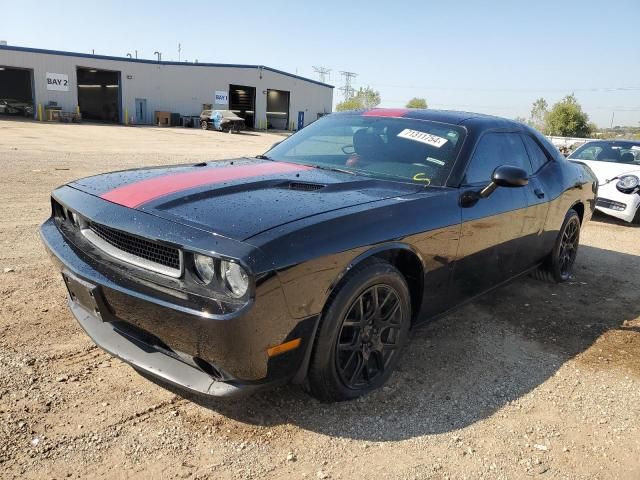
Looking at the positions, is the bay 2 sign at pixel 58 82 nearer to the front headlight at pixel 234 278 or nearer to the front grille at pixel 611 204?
the front grille at pixel 611 204

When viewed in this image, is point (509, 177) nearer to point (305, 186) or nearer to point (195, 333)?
point (305, 186)

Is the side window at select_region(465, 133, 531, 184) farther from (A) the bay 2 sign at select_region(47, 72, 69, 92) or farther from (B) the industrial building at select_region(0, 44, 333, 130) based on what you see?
(A) the bay 2 sign at select_region(47, 72, 69, 92)

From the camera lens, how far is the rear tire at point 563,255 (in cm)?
482

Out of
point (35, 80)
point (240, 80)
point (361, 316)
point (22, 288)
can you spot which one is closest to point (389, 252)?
point (361, 316)

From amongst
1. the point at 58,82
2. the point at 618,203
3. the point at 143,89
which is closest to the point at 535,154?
the point at 618,203

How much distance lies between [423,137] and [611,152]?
7.27 metres

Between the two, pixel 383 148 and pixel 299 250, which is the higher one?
pixel 383 148

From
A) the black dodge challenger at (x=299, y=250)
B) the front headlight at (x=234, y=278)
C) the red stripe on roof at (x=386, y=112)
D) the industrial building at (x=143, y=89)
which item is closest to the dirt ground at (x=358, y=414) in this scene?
the black dodge challenger at (x=299, y=250)

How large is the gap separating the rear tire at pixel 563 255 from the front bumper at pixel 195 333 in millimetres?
3315

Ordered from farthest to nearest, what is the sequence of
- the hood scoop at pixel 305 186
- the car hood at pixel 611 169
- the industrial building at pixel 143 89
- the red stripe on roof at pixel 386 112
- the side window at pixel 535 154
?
the industrial building at pixel 143 89 → the car hood at pixel 611 169 → the side window at pixel 535 154 → the red stripe on roof at pixel 386 112 → the hood scoop at pixel 305 186

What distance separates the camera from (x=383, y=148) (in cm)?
357

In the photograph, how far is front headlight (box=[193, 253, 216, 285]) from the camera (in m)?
2.17

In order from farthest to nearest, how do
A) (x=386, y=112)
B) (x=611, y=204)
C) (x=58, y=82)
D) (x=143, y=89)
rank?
(x=143, y=89)
(x=58, y=82)
(x=611, y=204)
(x=386, y=112)

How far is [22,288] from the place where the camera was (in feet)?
12.9
